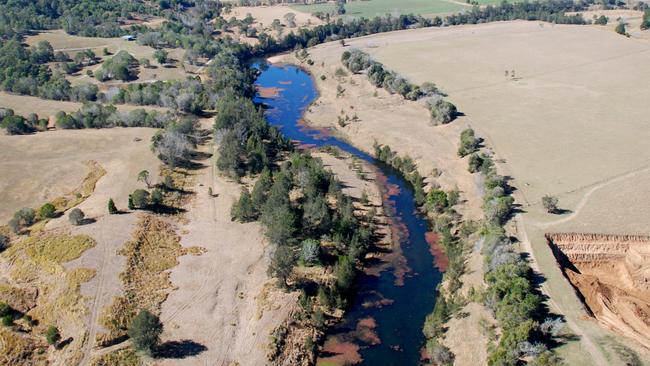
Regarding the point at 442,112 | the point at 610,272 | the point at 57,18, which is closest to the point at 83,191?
the point at 442,112

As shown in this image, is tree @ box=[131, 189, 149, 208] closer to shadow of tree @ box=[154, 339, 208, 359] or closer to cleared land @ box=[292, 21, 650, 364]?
shadow of tree @ box=[154, 339, 208, 359]

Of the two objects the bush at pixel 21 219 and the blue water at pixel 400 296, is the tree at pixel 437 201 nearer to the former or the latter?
the blue water at pixel 400 296

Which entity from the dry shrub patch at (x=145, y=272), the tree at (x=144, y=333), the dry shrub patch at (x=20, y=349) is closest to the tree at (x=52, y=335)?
the dry shrub patch at (x=20, y=349)

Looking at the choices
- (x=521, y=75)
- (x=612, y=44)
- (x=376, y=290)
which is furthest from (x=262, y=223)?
(x=612, y=44)

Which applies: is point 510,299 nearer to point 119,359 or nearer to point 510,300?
point 510,300

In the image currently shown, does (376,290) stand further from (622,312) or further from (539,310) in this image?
(622,312)

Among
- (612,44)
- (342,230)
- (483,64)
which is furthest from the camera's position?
(612,44)
